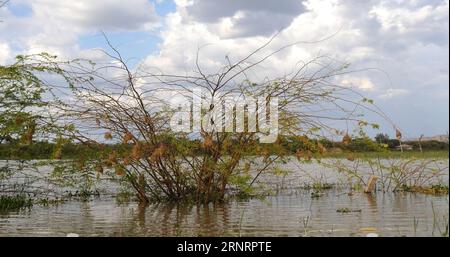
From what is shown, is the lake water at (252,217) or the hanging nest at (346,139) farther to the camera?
the hanging nest at (346,139)

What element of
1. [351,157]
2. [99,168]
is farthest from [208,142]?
[351,157]

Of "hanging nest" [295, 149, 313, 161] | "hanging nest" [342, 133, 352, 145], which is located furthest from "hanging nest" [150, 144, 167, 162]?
"hanging nest" [342, 133, 352, 145]

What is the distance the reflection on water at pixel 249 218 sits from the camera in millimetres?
8609

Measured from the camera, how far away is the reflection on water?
28.2 feet

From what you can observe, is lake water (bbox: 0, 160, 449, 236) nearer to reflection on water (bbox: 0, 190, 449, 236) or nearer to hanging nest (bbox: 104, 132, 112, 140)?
reflection on water (bbox: 0, 190, 449, 236)

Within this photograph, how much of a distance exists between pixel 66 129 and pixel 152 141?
177cm

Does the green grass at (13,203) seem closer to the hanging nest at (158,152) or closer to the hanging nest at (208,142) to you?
the hanging nest at (158,152)

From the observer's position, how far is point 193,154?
481 inches

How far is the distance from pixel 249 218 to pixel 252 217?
5.4 inches

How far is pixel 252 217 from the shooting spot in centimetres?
1038

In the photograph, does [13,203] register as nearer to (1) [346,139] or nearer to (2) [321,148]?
(2) [321,148]

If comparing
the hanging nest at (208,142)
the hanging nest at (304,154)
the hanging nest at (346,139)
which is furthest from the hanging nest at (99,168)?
the hanging nest at (346,139)
